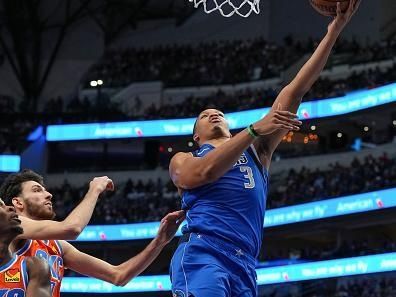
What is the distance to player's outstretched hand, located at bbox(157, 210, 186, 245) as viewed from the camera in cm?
500

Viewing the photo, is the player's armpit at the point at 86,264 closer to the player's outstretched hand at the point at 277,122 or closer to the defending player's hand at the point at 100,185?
the defending player's hand at the point at 100,185

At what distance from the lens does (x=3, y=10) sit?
39.6m

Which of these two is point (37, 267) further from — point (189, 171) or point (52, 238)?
point (189, 171)

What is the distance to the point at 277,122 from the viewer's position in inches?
166

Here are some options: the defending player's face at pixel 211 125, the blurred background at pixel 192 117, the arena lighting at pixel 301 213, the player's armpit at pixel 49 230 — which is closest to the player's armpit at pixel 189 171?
the defending player's face at pixel 211 125

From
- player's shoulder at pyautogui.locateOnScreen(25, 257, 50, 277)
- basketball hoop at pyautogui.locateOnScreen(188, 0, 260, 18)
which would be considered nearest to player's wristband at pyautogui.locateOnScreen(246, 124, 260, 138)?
player's shoulder at pyautogui.locateOnScreen(25, 257, 50, 277)

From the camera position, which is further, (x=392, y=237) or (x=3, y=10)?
(x=3, y=10)

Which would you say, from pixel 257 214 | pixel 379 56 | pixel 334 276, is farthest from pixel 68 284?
pixel 257 214

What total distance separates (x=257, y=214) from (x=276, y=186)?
24.8 metres

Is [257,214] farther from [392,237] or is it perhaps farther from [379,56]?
[379,56]

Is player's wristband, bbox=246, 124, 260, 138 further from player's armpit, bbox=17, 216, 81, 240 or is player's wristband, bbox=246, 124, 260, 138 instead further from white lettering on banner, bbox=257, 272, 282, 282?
white lettering on banner, bbox=257, 272, 282, 282

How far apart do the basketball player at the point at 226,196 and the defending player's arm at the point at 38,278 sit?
77 cm

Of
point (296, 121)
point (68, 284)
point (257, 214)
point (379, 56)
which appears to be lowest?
point (68, 284)

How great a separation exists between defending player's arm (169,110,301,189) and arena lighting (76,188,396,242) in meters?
20.1
